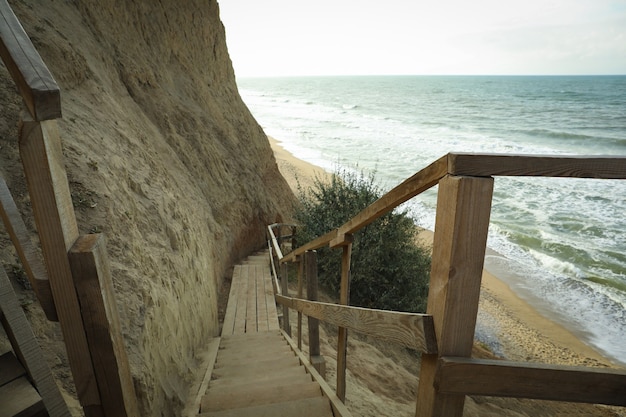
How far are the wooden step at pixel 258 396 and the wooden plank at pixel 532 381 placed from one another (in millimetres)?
1977

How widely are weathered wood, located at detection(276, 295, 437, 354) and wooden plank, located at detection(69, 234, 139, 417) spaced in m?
0.94

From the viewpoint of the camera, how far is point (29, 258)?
47.6 inches

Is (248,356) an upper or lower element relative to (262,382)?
lower

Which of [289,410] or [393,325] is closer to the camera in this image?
[393,325]

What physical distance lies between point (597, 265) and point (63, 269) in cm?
1455

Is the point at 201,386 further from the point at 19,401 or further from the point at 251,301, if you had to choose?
the point at 251,301

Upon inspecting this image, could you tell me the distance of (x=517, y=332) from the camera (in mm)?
9016

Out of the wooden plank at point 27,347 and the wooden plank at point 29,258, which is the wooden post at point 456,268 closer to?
the wooden plank at point 29,258

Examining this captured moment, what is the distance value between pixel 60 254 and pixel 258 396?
2112 mm

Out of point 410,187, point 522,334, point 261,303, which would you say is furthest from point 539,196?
point 410,187

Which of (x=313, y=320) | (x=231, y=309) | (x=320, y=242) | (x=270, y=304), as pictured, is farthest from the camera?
(x=270, y=304)

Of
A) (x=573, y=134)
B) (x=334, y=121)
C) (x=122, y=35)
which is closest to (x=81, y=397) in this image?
(x=122, y=35)

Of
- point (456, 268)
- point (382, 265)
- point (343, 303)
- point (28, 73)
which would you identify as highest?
point (28, 73)

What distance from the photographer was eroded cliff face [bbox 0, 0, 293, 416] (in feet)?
8.85
